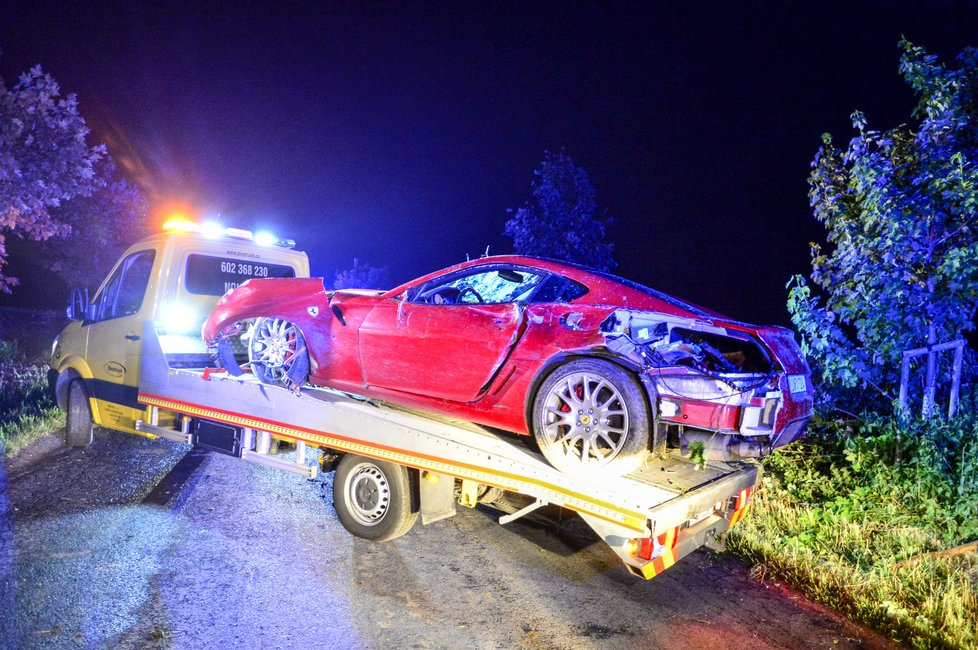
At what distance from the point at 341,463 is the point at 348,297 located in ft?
4.42

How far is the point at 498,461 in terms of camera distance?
3957mm

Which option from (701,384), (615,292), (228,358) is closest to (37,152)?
(228,358)

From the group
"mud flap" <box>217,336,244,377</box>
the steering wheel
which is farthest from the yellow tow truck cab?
the steering wheel

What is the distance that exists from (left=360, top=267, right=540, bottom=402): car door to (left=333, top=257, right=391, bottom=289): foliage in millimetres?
25390

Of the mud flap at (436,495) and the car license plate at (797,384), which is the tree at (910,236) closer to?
the car license plate at (797,384)

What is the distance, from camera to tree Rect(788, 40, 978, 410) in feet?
19.9

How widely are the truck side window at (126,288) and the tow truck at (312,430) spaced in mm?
19

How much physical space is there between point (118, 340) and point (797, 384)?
20.7 feet

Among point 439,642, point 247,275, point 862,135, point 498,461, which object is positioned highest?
point 862,135

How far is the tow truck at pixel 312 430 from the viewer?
3.74 m

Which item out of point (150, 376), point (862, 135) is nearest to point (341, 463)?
point (150, 376)

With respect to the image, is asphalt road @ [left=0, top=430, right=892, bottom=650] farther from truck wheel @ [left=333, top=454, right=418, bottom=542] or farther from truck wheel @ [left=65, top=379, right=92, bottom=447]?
truck wheel @ [left=65, top=379, right=92, bottom=447]

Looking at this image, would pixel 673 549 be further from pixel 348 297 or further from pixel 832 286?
pixel 832 286

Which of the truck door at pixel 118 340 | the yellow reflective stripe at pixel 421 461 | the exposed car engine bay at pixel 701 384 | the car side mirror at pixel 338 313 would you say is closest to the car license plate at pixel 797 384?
the exposed car engine bay at pixel 701 384
